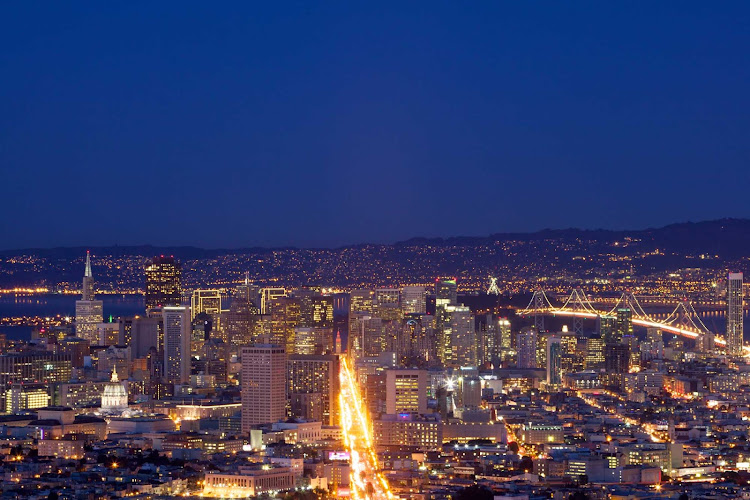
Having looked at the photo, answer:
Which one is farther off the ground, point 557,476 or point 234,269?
point 234,269

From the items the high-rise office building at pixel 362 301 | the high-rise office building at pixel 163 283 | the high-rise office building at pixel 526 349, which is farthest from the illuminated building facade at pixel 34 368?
the high-rise office building at pixel 526 349

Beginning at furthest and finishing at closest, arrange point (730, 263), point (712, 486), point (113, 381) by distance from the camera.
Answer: point (730, 263), point (113, 381), point (712, 486)

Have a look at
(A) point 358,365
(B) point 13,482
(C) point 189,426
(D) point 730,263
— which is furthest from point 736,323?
(B) point 13,482

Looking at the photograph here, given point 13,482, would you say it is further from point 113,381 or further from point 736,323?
point 736,323

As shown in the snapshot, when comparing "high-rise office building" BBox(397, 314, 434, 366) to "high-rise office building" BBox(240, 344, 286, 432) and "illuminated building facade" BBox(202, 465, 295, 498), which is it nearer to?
"high-rise office building" BBox(240, 344, 286, 432)

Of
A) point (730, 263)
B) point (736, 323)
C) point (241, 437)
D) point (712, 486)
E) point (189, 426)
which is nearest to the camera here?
point (712, 486)

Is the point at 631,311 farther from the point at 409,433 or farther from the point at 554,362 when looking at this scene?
the point at 409,433

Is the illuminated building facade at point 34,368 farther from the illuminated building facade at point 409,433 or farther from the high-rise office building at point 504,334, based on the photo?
the high-rise office building at point 504,334

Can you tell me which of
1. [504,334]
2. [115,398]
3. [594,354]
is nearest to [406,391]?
[115,398]
